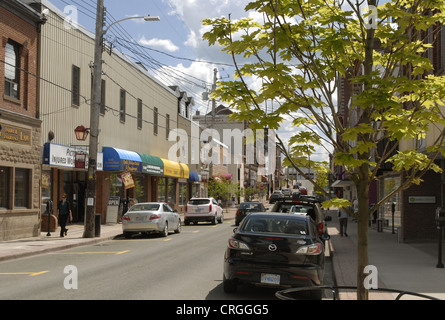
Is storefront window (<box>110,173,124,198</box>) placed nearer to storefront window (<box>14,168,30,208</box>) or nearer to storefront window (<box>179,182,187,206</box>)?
storefront window (<box>14,168,30,208</box>)

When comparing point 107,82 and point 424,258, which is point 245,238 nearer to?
point 424,258

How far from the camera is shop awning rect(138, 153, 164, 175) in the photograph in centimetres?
3259

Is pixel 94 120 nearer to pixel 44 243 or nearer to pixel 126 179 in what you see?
pixel 44 243

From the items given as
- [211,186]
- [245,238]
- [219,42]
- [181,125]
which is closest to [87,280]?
[245,238]

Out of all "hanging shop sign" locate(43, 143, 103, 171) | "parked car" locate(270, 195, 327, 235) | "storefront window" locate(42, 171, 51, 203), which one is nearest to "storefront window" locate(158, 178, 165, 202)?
"hanging shop sign" locate(43, 143, 103, 171)

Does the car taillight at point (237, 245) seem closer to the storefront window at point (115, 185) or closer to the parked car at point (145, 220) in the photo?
the parked car at point (145, 220)

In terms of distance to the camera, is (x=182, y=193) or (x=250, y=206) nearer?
(x=250, y=206)

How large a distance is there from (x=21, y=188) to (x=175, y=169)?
777 inches

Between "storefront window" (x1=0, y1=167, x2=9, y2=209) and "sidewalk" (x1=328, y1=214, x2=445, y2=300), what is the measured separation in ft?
39.7

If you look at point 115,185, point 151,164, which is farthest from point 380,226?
point 151,164

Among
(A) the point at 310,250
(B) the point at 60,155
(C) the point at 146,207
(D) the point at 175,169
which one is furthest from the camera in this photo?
(D) the point at 175,169

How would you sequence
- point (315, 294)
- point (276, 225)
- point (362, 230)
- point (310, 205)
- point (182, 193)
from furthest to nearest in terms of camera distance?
point (182, 193), point (310, 205), point (276, 225), point (315, 294), point (362, 230)

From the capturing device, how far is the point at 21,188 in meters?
20.5

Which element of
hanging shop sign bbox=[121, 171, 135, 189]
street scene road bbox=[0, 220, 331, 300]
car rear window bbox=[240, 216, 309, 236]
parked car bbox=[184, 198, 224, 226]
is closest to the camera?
street scene road bbox=[0, 220, 331, 300]
